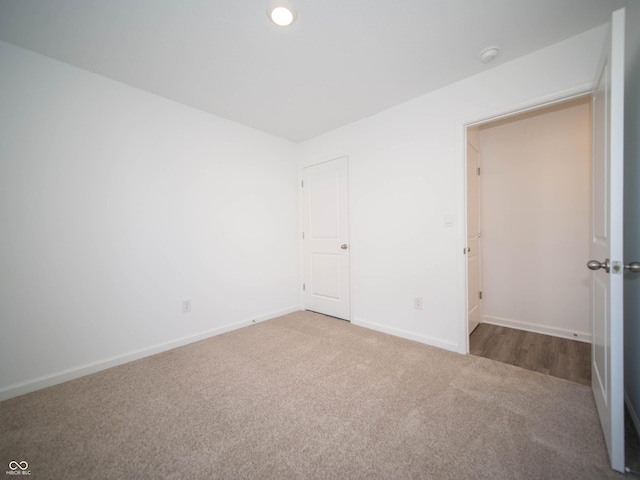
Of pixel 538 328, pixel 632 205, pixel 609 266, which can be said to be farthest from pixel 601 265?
pixel 538 328

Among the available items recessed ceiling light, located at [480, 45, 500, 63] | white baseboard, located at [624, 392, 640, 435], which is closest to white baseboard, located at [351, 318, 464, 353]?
white baseboard, located at [624, 392, 640, 435]

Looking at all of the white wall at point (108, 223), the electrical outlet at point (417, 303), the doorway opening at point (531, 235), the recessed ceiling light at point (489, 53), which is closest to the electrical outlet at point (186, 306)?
the white wall at point (108, 223)

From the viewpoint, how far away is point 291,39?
174 centimetres

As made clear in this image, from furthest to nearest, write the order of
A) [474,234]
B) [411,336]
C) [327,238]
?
[327,238] → [474,234] → [411,336]

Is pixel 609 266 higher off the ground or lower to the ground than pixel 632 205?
lower

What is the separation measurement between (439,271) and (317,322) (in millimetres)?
1582

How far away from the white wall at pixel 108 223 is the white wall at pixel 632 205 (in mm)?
3117

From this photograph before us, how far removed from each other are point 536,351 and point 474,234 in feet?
4.03

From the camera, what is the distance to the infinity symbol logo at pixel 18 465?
3.91 ft

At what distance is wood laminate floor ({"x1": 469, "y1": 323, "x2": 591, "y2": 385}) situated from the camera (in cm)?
197

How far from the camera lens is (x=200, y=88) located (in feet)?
7.59

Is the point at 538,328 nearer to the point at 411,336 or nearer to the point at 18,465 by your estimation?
the point at 411,336

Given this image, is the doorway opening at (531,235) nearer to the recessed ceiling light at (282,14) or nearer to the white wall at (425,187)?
the white wall at (425,187)

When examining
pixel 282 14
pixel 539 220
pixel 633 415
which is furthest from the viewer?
pixel 539 220
